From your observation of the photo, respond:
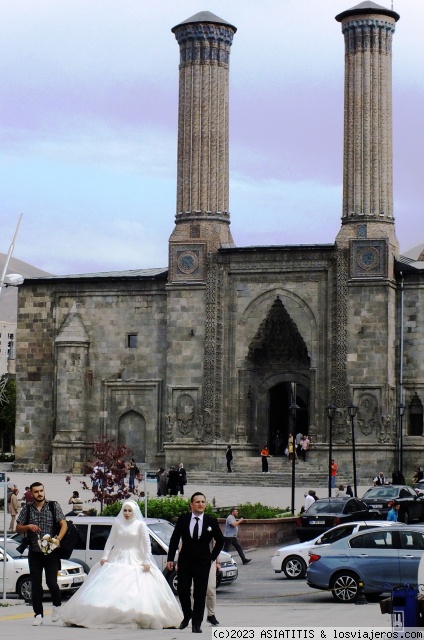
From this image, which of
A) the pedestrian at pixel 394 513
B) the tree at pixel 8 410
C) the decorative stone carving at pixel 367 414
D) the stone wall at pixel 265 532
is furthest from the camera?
the tree at pixel 8 410

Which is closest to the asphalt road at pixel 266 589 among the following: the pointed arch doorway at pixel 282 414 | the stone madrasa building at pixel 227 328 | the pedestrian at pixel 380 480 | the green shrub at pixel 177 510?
the green shrub at pixel 177 510

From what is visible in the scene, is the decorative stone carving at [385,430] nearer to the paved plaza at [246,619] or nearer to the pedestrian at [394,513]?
the pedestrian at [394,513]

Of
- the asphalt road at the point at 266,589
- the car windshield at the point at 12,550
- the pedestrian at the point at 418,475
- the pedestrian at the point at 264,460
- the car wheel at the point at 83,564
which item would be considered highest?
the pedestrian at the point at 264,460

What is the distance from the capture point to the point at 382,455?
192 ft

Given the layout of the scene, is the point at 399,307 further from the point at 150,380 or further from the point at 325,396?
the point at 150,380

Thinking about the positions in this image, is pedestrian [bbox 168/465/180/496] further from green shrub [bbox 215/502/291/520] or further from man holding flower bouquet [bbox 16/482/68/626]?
man holding flower bouquet [bbox 16/482/68/626]

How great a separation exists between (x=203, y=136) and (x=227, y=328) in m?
8.08

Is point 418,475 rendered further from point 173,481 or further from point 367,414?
point 173,481

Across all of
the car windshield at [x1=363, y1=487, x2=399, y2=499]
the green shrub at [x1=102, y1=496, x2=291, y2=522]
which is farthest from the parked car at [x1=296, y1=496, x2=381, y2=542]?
the car windshield at [x1=363, y1=487, x2=399, y2=499]

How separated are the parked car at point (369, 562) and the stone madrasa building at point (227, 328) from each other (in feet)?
107

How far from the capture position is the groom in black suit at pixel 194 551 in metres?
17.7

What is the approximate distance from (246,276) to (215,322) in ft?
7.59

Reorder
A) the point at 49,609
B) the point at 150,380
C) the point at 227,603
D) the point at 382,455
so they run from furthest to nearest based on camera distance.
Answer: the point at 150,380 < the point at 382,455 < the point at 227,603 < the point at 49,609

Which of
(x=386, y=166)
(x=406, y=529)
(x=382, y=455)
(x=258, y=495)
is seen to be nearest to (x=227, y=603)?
(x=406, y=529)
